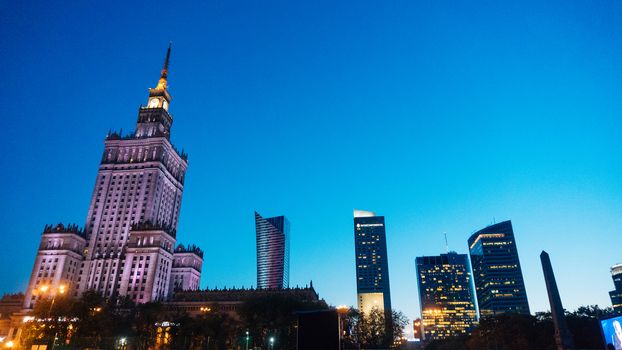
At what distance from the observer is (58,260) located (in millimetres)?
146250

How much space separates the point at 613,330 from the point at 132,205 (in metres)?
156

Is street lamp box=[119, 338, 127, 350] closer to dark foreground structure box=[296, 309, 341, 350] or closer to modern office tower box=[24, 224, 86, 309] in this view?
modern office tower box=[24, 224, 86, 309]

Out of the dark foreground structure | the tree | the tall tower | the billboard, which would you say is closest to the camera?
the dark foreground structure

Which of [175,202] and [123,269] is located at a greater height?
[175,202]

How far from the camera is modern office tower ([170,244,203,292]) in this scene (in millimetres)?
170125

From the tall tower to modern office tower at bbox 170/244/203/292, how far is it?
12691 mm

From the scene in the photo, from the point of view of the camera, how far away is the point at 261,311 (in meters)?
91.6

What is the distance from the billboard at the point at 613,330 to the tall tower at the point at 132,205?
132692mm

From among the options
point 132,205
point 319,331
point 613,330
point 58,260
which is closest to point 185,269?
point 132,205

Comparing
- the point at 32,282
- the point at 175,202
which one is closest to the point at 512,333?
the point at 175,202

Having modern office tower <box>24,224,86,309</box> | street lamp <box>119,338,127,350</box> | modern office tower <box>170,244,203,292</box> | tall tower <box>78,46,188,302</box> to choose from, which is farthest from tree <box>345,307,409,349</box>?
modern office tower <box>24,224,86,309</box>

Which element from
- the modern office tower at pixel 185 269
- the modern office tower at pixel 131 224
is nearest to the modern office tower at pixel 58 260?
the modern office tower at pixel 131 224

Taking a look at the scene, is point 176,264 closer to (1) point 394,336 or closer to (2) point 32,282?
(2) point 32,282

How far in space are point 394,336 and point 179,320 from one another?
171 ft
